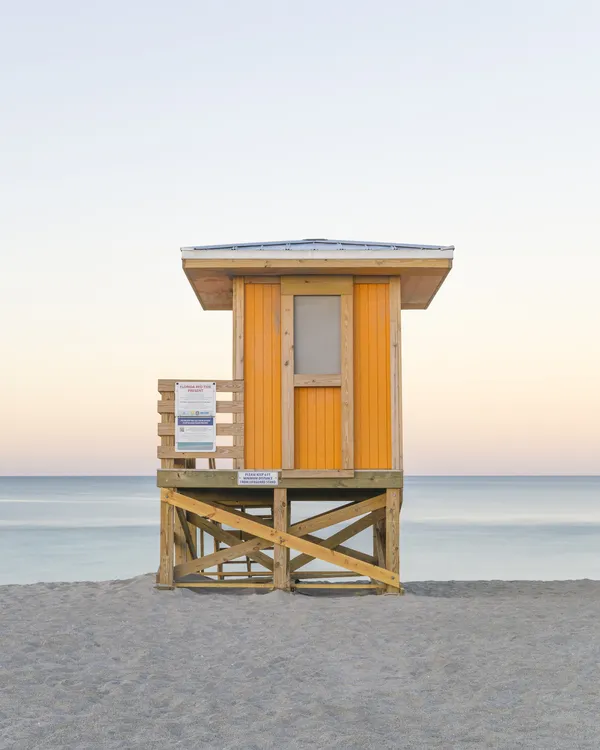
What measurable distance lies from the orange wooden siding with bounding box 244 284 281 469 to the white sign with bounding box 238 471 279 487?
169 millimetres

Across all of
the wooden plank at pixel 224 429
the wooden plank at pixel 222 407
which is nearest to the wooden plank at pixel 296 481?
the wooden plank at pixel 224 429

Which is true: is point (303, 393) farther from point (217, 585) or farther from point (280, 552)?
point (217, 585)

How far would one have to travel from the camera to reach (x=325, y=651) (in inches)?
357

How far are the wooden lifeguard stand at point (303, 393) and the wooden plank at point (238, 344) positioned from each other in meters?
0.01

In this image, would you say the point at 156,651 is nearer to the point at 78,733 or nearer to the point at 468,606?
the point at 78,733

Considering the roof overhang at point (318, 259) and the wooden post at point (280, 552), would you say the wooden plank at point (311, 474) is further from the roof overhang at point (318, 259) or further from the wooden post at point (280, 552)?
the roof overhang at point (318, 259)

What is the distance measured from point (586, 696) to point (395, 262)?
6356mm

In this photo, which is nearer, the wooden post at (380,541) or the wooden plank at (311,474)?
the wooden plank at (311,474)

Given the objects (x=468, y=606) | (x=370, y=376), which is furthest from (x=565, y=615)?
(x=370, y=376)

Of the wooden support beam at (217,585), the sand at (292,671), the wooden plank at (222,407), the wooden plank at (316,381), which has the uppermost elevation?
the wooden plank at (316,381)

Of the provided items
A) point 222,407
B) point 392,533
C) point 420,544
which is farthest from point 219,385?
point 420,544

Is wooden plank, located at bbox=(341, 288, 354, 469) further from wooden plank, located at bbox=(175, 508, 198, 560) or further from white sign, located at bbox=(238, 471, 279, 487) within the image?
wooden plank, located at bbox=(175, 508, 198, 560)

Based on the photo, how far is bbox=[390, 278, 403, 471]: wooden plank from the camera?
41.0ft

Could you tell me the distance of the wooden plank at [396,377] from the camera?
12508mm
